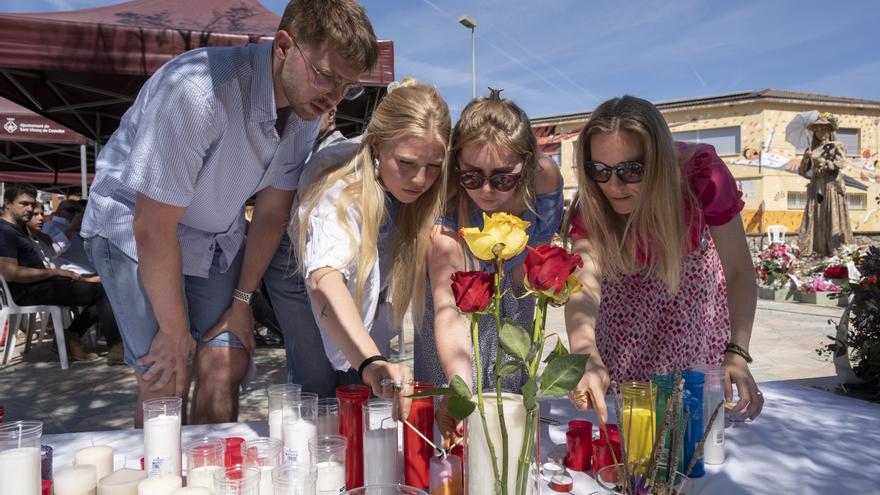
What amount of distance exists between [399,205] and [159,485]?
108cm

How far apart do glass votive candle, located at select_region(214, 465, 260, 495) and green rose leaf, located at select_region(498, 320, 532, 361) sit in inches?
18.2

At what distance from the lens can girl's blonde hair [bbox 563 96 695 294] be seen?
1.72 m

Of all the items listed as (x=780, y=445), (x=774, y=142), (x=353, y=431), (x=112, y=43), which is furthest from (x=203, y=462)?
(x=774, y=142)

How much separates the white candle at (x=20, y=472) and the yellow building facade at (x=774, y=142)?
21.2 metres

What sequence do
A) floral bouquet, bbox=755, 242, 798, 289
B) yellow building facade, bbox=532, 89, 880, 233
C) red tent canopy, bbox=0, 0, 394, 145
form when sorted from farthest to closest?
1. yellow building facade, bbox=532, 89, 880, 233
2. floral bouquet, bbox=755, 242, 798, 289
3. red tent canopy, bbox=0, 0, 394, 145

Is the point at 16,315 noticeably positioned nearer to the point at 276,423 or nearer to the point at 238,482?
the point at 276,423

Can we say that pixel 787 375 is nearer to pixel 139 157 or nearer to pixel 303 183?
pixel 303 183

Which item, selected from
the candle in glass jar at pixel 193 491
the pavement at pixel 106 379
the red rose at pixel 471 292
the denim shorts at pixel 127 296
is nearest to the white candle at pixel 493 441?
the red rose at pixel 471 292

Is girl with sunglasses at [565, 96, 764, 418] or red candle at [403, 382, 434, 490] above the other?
girl with sunglasses at [565, 96, 764, 418]

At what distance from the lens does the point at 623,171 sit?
172 centimetres

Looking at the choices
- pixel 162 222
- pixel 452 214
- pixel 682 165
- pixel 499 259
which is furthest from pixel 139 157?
pixel 682 165

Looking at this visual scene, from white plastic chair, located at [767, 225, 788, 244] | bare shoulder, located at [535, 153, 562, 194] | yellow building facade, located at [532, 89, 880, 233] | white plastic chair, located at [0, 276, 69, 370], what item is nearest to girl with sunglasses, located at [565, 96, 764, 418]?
bare shoulder, located at [535, 153, 562, 194]

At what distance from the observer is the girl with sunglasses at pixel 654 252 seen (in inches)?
67.8

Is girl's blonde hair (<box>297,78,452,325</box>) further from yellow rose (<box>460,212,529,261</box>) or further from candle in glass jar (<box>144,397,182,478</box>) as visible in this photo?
yellow rose (<box>460,212,529,261</box>)
